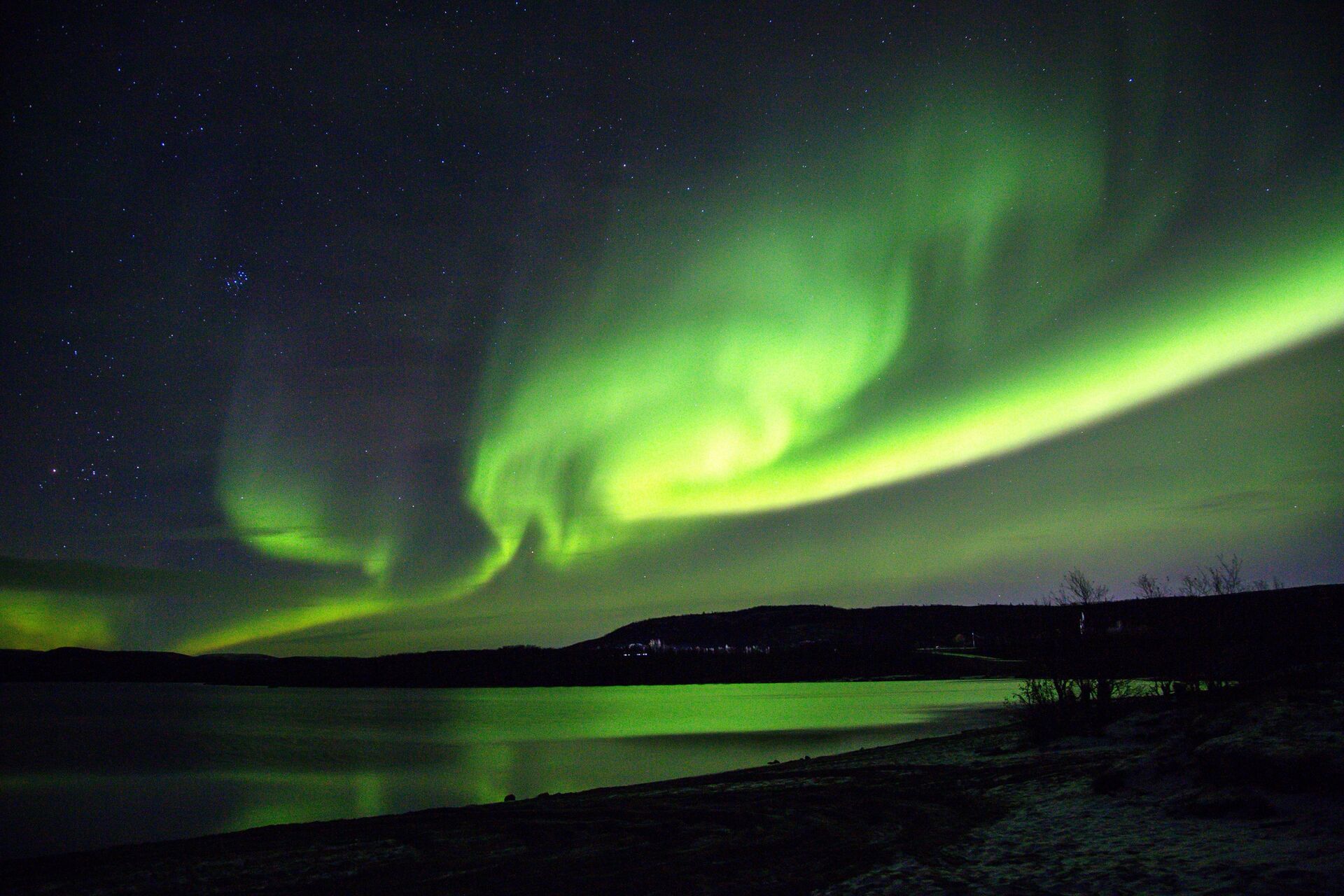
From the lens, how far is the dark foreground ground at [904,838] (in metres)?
10.4

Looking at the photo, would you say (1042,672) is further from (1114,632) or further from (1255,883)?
(1255,883)

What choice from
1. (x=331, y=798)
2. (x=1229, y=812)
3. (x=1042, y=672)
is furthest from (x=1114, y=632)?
(x=331, y=798)

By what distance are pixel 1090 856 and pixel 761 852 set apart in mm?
4657

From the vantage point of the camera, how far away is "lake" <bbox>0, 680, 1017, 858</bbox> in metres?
29.5

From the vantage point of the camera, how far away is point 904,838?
43.1 ft

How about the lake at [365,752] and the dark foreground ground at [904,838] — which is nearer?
the dark foreground ground at [904,838]

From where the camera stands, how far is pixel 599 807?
19266 millimetres

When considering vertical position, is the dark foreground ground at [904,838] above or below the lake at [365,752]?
above

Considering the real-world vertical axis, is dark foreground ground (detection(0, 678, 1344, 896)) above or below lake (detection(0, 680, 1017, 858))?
above

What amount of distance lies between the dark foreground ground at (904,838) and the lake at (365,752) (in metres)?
11.2

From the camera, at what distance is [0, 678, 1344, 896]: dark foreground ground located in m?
10.4

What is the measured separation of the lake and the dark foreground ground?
1119 cm

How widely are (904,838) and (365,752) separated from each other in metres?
46.2

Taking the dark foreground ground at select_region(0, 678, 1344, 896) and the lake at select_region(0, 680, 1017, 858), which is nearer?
the dark foreground ground at select_region(0, 678, 1344, 896)
